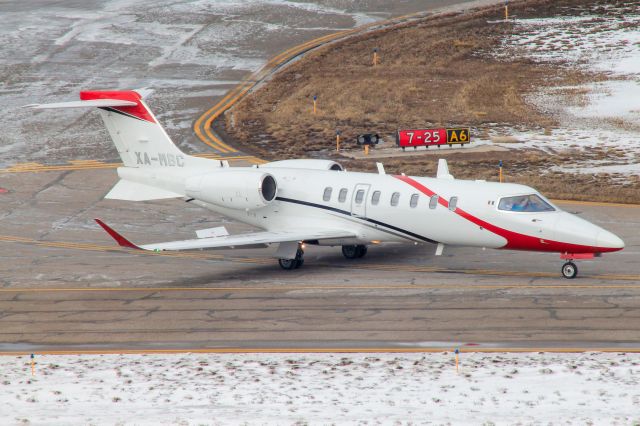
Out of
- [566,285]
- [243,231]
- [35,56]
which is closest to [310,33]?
[35,56]

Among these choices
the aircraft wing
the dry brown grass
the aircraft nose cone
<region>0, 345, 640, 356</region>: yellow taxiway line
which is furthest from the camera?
the dry brown grass

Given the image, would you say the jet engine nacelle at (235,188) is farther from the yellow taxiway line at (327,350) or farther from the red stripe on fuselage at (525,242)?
the yellow taxiway line at (327,350)

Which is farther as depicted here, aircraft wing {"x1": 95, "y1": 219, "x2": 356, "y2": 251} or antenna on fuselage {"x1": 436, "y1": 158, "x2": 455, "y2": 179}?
antenna on fuselage {"x1": 436, "y1": 158, "x2": 455, "y2": 179}

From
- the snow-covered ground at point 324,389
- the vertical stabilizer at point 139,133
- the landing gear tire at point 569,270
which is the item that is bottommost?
the landing gear tire at point 569,270

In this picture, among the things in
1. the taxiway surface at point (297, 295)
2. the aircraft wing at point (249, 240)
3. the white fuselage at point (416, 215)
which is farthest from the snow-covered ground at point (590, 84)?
the aircraft wing at point (249, 240)

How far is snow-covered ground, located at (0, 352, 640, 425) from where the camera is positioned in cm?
1950

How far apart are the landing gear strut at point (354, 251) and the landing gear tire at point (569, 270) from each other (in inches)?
251

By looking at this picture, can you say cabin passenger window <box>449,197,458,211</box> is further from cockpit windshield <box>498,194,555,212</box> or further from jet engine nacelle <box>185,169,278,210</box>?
jet engine nacelle <box>185,169,278,210</box>

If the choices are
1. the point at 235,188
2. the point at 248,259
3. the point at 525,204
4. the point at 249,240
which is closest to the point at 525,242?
the point at 525,204

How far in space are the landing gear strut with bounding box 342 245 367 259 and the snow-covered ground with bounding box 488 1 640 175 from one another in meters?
12.7

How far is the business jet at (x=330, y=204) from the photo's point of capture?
28.1 m

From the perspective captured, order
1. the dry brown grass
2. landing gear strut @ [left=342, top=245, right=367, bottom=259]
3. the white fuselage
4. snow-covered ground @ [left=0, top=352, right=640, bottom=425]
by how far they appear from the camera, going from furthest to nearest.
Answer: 1. the dry brown grass
2. landing gear strut @ [left=342, top=245, right=367, bottom=259]
3. the white fuselage
4. snow-covered ground @ [left=0, top=352, right=640, bottom=425]

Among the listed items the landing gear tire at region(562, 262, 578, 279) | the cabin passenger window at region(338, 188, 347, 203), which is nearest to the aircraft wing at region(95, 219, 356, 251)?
the cabin passenger window at region(338, 188, 347, 203)

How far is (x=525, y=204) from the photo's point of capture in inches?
1113
